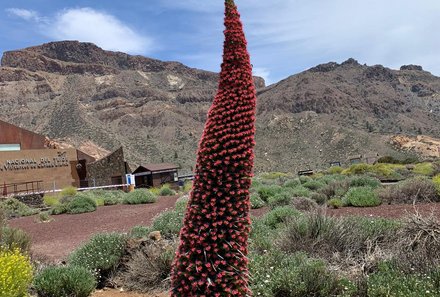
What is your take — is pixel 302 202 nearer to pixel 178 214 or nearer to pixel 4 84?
pixel 178 214

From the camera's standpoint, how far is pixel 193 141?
305ft

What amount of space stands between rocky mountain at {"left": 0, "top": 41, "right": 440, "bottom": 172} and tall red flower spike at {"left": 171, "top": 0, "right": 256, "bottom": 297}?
226ft

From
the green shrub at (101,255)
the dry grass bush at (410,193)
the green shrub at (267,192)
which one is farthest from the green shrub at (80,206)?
the dry grass bush at (410,193)

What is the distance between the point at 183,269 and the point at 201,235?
0.93 ft

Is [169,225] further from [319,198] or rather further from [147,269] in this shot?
[319,198]

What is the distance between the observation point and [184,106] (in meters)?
118

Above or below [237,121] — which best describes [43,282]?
below

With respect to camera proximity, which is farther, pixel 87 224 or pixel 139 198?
pixel 139 198

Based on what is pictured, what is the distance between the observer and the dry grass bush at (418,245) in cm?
576

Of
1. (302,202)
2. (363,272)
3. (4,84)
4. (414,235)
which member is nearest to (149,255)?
(363,272)

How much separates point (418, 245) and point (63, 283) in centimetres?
520

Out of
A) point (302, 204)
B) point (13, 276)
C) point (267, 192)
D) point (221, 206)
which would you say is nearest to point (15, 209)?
point (267, 192)

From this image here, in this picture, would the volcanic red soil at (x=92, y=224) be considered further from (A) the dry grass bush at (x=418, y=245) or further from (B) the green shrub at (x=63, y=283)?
(A) the dry grass bush at (x=418, y=245)

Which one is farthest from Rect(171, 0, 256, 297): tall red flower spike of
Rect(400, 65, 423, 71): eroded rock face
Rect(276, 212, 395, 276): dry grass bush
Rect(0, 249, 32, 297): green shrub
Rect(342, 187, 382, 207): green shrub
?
Rect(400, 65, 423, 71): eroded rock face
